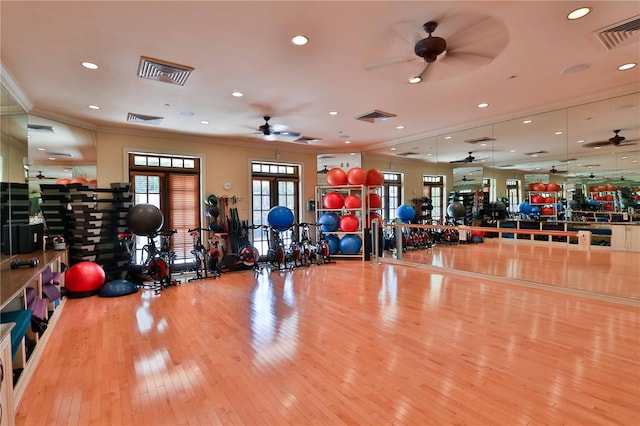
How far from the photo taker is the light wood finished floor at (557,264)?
510 cm

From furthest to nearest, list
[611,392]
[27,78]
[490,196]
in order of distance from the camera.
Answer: [490,196], [27,78], [611,392]

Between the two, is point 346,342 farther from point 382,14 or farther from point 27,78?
point 27,78

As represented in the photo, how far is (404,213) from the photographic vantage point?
27.3ft

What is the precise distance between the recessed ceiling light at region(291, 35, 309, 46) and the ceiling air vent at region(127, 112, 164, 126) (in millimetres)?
3767

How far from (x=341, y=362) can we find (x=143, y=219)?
4.53m

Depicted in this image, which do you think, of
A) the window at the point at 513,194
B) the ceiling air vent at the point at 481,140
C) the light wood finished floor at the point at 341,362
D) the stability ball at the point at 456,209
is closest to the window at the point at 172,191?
the light wood finished floor at the point at 341,362

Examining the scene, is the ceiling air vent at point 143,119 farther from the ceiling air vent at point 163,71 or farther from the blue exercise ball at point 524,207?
the blue exercise ball at point 524,207

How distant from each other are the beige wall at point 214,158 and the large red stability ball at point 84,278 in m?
1.87

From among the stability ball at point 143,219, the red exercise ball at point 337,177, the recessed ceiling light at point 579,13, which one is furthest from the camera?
the red exercise ball at point 337,177

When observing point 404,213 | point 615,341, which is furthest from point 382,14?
point 404,213

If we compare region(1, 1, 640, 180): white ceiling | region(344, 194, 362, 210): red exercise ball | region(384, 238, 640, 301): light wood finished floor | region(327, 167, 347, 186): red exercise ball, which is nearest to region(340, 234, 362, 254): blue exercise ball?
region(344, 194, 362, 210): red exercise ball

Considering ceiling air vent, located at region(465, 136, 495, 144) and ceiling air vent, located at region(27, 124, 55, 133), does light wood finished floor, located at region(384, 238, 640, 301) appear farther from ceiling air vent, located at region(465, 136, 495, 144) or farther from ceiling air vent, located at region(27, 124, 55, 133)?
ceiling air vent, located at region(27, 124, 55, 133)

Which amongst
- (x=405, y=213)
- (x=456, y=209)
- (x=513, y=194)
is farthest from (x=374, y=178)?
(x=513, y=194)

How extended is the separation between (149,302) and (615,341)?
602 centimetres
